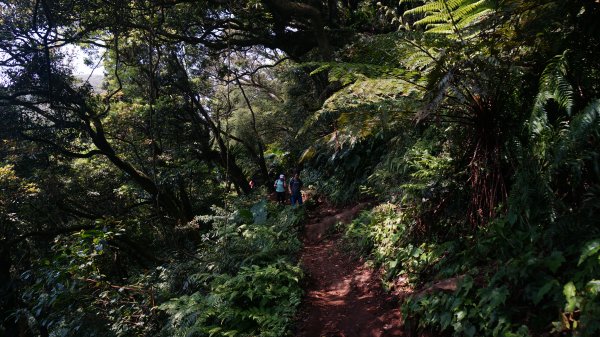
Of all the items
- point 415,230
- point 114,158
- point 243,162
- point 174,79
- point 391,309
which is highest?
point 174,79

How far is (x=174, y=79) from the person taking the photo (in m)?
13.8

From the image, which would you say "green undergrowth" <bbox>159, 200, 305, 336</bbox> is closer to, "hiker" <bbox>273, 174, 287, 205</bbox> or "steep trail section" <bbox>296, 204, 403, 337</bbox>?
"steep trail section" <bbox>296, 204, 403, 337</bbox>

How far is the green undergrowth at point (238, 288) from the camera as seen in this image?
4.96 m

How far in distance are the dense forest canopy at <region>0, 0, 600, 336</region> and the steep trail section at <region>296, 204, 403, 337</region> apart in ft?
0.84

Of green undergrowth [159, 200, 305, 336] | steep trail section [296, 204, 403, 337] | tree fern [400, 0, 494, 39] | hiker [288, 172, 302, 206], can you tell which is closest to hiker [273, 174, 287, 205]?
hiker [288, 172, 302, 206]

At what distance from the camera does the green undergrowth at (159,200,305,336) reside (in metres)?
4.96

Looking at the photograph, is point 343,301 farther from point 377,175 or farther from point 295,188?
point 295,188

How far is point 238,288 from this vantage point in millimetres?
5648

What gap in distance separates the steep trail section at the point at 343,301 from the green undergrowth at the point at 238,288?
295 mm

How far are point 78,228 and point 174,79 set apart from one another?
692 centimetres

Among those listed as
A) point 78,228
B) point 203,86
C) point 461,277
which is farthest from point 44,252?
point 461,277

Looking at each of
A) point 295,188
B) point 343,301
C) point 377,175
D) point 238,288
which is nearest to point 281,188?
point 295,188

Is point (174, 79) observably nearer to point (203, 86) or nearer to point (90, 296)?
point (203, 86)

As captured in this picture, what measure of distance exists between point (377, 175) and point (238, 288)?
401cm
